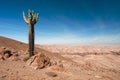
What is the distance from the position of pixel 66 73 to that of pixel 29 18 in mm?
A: 6836

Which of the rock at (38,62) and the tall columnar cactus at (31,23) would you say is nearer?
the rock at (38,62)

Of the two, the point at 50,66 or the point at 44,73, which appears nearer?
the point at 44,73

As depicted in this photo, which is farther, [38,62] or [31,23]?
[31,23]

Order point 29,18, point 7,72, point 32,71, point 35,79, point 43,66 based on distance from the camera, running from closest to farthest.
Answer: point 35,79
point 7,72
point 32,71
point 43,66
point 29,18

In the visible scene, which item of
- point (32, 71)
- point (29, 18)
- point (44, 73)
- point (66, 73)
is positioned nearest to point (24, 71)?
point (32, 71)

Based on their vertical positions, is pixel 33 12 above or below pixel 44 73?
above

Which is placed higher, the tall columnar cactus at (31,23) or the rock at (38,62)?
the tall columnar cactus at (31,23)

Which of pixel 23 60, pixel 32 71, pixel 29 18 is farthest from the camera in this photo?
pixel 29 18

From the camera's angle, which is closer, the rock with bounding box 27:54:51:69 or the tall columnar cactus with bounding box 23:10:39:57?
the rock with bounding box 27:54:51:69

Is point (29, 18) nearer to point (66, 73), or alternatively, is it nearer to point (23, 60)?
point (23, 60)

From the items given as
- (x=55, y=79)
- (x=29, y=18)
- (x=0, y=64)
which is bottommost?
(x=55, y=79)

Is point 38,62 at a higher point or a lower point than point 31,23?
lower

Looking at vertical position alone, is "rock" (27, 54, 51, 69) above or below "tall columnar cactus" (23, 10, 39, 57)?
below

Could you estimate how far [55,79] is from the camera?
10.4 m
